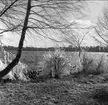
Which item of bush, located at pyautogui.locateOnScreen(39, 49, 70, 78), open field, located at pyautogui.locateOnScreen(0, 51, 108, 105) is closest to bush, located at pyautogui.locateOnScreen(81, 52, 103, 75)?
bush, located at pyautogui.locateOnScreen(39, 49, 70, 78)

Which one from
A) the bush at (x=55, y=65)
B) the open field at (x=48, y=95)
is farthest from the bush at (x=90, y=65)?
the open field at (x=48, y=95)

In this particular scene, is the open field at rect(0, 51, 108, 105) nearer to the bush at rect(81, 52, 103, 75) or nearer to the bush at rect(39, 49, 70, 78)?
the bush at rect(39, 49, 70, 78)

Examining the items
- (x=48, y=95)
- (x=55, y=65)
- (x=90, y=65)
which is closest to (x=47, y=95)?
(x=48, y=95)

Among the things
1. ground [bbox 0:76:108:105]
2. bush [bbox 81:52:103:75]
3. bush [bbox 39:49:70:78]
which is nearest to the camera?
ground [bbox 0:76:108:105]

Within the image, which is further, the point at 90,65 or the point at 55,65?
the point at 90,65

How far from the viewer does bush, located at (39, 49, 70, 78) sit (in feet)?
26.8

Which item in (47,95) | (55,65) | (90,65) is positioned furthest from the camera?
(90,65)

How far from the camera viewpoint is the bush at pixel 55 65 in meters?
8.16

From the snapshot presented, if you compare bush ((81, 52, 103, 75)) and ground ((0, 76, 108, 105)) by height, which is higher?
bush ((81, 52, 103, 75))

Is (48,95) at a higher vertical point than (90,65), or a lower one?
lower

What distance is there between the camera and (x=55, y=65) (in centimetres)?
823

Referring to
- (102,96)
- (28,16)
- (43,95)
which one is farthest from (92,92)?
(28,16)

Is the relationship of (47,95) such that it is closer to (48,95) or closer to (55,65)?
(48,95)

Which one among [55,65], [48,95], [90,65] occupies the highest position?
[55,65]
